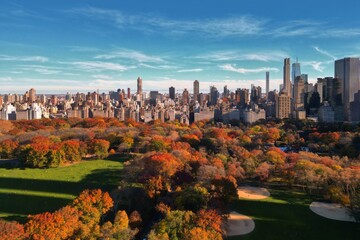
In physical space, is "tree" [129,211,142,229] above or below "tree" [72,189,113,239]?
below

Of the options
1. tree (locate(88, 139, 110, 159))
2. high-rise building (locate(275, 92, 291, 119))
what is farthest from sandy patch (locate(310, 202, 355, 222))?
high-rise building (locate(275, 92, 291, 119))

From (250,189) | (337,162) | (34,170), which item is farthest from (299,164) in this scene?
(34,170)

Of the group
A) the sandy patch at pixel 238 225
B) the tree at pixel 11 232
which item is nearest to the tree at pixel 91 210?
the tree at pixel 11 232

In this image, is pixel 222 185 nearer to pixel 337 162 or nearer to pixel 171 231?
pixel 171 231

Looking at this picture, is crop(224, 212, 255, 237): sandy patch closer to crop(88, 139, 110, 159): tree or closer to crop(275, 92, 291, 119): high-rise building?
crop(88, 139, 110, 159): tree

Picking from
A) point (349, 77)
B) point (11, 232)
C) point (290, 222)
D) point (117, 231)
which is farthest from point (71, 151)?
point (349, 77)

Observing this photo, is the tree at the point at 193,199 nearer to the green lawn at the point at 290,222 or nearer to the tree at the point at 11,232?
the green lawn at the point at 290,222
